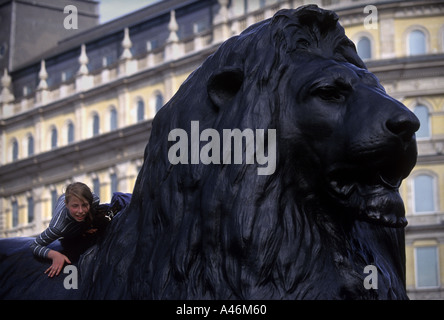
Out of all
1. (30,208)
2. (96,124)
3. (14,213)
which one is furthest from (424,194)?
(14,213)

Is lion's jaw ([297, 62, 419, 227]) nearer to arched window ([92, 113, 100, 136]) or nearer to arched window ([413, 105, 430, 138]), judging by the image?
arched window ([413, 105, 430, 138])

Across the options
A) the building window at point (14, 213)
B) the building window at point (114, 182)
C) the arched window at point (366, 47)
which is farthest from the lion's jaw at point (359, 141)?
the building window at point (14, 213)

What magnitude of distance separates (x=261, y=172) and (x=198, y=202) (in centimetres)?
22

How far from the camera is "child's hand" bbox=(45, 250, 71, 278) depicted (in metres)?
3.61

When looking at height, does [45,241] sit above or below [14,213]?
below

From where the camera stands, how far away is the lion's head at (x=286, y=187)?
2.94 metres

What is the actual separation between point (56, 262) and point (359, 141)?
1.25 m

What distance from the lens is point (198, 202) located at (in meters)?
3.09

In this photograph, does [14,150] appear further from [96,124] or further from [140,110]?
[140,110]

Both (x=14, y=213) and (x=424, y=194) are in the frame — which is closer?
(x=424, y=194)

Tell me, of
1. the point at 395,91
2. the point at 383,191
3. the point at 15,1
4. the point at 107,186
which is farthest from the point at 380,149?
the point at 15,1
